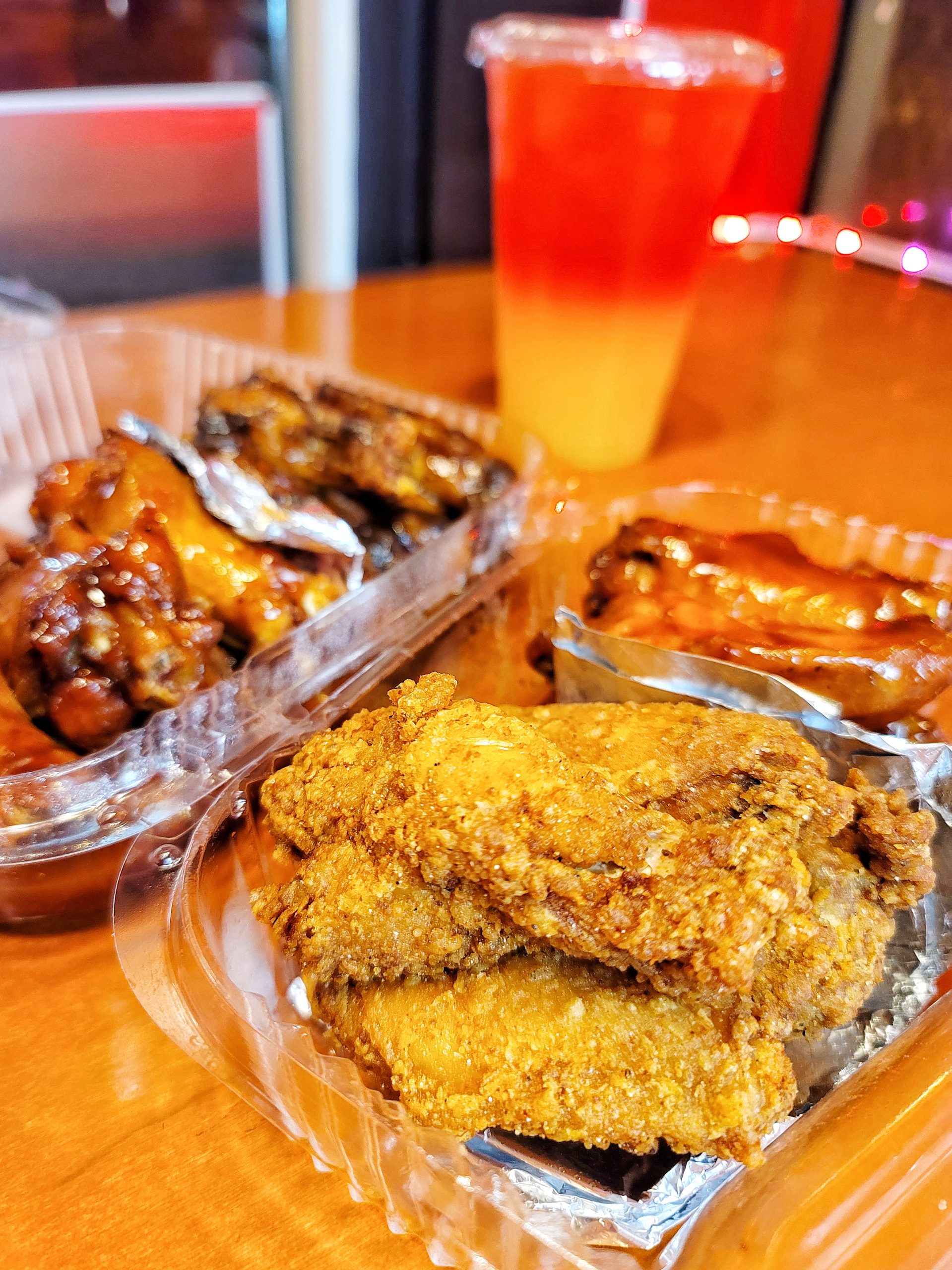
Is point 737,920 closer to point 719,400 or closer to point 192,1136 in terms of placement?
point 192,1136

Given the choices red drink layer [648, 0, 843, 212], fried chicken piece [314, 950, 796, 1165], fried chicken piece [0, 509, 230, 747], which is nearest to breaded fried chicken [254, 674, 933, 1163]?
fried chicken piece [314, 950, 796, 1165]

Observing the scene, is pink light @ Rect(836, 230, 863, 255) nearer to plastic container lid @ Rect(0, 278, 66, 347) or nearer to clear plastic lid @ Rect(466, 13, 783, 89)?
clear plastic lid @ Rect(466, 13, 783, 89)

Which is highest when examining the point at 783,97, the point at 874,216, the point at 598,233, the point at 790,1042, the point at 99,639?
the point at 783,97

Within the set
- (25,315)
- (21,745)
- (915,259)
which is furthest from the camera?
(915,259)

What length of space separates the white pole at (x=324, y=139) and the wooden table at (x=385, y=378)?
0.30 metres

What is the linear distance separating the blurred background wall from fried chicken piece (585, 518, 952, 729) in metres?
1.77

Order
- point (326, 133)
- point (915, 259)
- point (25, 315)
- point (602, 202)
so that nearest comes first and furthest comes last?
point (602, 202)
point (25, 315)
point (326, 133)
point (915, 259)

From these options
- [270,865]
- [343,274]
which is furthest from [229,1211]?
[343,274]

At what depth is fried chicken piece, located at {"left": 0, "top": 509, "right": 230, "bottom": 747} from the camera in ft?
2.65

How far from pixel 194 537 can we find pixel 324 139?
1.98m

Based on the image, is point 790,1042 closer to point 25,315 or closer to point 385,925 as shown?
point 385,925

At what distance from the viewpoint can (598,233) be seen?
1.32m

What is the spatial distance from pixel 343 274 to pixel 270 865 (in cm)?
233

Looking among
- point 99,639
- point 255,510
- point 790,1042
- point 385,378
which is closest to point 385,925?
point 790,1042
